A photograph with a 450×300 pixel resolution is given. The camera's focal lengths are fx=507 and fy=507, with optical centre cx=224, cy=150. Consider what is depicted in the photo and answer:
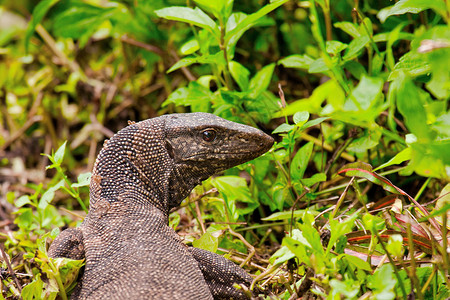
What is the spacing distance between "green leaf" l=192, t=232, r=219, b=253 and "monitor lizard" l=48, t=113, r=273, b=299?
121 mm

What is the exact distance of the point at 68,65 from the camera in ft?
17.4

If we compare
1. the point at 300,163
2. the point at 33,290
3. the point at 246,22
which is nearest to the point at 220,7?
the point at 246,22

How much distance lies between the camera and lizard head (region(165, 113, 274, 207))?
2699 millimetres

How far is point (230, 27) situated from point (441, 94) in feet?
4.62

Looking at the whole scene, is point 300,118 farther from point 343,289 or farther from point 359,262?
point 343,289

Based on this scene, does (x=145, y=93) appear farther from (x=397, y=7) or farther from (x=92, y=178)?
(x=397, y=7)

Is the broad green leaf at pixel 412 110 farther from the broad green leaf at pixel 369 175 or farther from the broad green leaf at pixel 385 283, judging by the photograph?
the broad green leaf at pixel 369 175

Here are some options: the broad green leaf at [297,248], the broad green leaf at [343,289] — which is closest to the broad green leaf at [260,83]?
the broad green leaf at [297,248]

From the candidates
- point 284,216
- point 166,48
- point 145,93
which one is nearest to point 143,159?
point 284,216

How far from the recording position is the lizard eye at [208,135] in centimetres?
271

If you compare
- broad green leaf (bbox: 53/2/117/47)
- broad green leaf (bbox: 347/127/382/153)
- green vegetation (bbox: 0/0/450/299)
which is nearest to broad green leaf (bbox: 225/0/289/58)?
green vegetation (bbox: 0/0/450/299)

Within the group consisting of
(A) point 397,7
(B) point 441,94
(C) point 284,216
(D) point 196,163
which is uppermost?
(A) point 397,7

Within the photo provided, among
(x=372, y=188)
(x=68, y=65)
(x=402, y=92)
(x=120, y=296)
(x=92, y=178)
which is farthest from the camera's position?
(x=68, y=65)

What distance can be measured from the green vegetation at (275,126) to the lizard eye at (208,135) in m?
0.32
